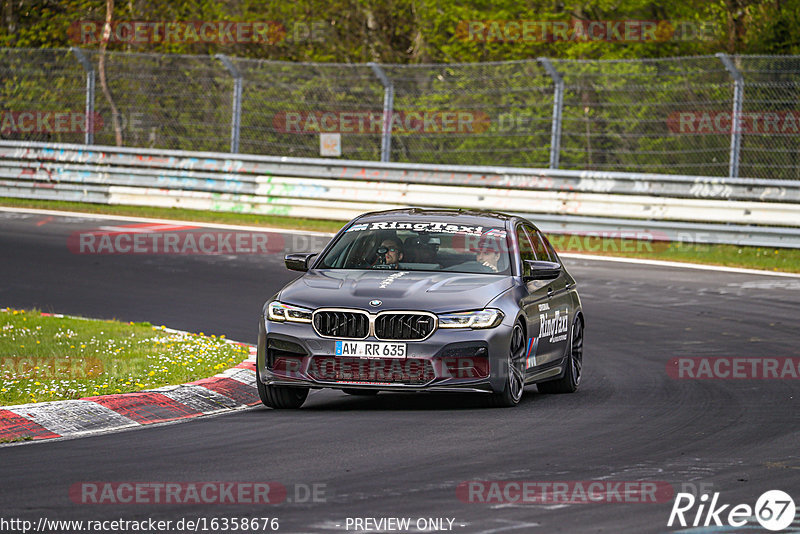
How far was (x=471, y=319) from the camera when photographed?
9594mm

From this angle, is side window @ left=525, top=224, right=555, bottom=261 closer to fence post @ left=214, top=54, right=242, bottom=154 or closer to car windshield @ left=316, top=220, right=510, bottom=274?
car windshield @ left=316, top=220, right=510, bottom=274

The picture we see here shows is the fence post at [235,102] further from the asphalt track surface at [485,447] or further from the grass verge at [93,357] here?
the grass verge at [93,357]

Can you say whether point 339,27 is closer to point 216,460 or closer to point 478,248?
point 478,248

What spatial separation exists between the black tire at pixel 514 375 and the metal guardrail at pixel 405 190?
1125cm

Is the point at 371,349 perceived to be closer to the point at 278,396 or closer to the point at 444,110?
the point at 278,396

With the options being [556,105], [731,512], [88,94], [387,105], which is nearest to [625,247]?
[556,105]

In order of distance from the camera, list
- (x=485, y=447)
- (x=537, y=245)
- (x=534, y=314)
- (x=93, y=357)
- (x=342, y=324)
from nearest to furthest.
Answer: (x=485, y=447)
(x=342, y=324)
(x=534, y=314)
(x=93, y=357)
(x=537, y=245)

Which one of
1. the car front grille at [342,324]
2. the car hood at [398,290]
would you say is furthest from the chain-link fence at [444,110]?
the car front grille at [342,324]

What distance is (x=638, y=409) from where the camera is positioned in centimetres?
987

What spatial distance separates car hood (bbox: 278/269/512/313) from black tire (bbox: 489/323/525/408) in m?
0.35

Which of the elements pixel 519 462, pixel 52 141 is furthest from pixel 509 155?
pixel 519 462

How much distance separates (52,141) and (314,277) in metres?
19.9

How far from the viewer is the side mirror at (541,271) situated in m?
10.5

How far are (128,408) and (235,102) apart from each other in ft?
54.3
